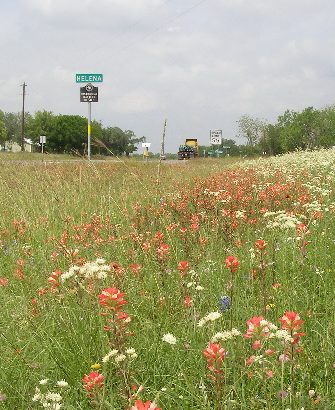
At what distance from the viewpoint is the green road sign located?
1945cm

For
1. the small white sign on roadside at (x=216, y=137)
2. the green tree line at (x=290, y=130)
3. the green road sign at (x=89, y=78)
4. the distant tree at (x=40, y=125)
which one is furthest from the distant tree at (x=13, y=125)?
the green road sign at (x=89, y=78)

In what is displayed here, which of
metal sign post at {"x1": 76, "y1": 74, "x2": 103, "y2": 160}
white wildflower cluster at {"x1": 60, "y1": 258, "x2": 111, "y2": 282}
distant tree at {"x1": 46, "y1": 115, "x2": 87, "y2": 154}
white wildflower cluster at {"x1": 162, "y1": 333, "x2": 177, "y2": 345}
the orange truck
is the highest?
distant tree at {"x1": 46, "y1": 115, "x2": 87, "y2": 154}

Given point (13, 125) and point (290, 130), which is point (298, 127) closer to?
point (290, 130)

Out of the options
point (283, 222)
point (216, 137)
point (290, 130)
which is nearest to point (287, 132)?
point (290, 130)

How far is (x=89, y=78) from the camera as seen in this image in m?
19.6

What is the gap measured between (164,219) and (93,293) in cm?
271

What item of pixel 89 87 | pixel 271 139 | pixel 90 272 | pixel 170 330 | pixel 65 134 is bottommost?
pixel 170 330

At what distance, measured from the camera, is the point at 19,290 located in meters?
3.65

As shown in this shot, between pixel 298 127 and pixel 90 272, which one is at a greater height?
pixel 298 127

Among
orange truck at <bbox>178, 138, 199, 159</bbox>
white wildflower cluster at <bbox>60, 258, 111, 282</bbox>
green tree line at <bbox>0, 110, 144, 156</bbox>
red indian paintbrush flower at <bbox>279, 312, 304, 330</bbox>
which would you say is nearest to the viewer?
red indian paintbrush flower at <bbox>279, 312, 304, 330</bbox>

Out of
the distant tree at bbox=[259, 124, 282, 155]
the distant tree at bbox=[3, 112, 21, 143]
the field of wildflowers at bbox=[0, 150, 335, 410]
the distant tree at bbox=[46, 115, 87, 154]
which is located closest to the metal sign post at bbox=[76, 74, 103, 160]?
the field of wildflowers at bbox=[0, 150, 335, 410]

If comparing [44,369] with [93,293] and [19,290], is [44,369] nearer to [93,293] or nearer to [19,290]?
[93,293]

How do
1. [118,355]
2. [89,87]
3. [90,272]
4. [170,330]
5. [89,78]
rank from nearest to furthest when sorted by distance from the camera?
[118,355] < [90,272] < [170,330] < [89,87] < [89,78]

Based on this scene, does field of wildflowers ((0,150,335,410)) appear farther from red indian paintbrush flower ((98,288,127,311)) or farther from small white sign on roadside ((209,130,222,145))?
small white sign on roadside ((209,130,222,145))
